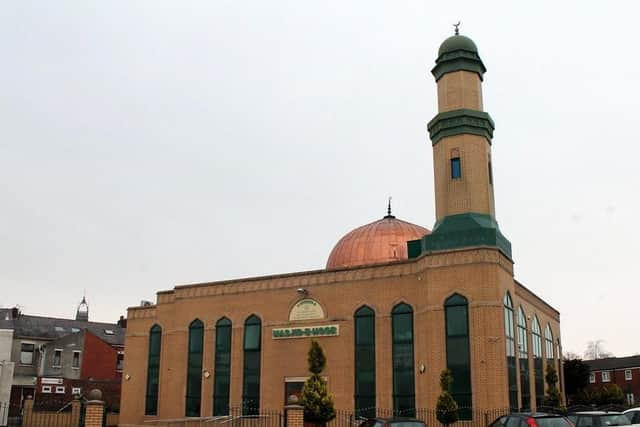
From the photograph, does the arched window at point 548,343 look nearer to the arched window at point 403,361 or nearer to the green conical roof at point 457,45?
the arched window at point 403,361

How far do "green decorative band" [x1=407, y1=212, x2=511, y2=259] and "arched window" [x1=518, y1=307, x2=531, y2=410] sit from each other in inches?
135

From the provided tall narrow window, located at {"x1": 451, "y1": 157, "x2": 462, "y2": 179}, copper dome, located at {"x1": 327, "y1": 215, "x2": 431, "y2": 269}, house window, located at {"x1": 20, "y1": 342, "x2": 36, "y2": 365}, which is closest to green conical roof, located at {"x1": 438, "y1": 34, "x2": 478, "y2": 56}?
tall narrow window, located at {"x1": 451, "y1": 157, "x2": 462, "y2": 179}

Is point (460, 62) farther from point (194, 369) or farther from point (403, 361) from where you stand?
point (194, 369)

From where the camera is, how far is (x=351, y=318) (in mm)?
28422

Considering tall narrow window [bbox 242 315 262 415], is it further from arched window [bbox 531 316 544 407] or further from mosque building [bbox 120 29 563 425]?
arched window [bbox 531 316 544 407]

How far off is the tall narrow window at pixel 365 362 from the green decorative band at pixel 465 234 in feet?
12.7

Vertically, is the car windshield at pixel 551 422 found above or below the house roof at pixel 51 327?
below

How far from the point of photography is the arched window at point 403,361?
2622 cm

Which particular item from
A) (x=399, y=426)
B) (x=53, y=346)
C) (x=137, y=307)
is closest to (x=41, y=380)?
(x=53, y=346)

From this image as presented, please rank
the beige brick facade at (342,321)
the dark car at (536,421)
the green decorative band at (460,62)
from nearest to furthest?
the dark car at (536,421), the beige brick facade at (342,321), the green decorative band at (460,62)

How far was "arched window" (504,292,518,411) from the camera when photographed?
25234 millimetres

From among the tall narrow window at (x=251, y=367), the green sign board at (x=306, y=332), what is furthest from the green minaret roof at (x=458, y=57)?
the tall narrow window at (x=251, y=367)

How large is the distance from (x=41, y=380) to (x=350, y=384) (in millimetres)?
27355

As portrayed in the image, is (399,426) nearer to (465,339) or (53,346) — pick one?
(465,339)
